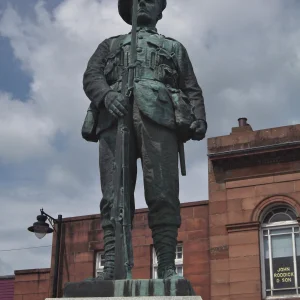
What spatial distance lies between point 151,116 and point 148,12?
4.60 feet

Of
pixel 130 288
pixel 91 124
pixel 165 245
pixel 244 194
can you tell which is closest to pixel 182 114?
pixel 91 124

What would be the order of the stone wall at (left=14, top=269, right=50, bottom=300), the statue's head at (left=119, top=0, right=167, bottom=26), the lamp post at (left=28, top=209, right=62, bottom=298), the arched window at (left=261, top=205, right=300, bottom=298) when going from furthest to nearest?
1. the stone wall at (left=14, top=269, right=50, bottom=300)
2. the arched window at (left=261, top=205, right=300, bottom=298)
3. the lamp post at (left=28, top=209, right=62, bottom=298)
4. the statue's head at (left=119, top=0, right=167, bottom=26)

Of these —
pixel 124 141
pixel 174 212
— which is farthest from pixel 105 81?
pixel 174 212

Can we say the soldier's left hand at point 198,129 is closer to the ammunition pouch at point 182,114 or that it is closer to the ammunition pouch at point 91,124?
the ammunition pouch at point 182,114

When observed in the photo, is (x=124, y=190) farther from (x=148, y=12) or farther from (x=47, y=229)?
(x=47, y=229)

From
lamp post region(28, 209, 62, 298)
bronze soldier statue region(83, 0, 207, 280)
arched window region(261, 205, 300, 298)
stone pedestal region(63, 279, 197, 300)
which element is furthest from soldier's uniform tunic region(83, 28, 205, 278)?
arched window region(261, 205, 300, 298)

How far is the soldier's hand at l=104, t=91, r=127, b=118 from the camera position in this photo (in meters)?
6.47

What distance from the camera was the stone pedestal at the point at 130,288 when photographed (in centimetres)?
574

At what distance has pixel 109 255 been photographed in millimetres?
6332

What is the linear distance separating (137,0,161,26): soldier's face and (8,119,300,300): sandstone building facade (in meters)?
15.3

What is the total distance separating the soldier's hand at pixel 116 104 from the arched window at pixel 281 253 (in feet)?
52.6

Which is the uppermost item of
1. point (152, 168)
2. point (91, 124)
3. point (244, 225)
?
point (244, 225)

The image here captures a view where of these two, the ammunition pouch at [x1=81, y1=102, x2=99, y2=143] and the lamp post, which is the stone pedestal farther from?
the lamp post

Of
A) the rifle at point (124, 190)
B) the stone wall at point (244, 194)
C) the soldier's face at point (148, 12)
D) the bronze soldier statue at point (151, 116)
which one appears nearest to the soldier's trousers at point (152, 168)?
the bronze soldier statue at point (151, 116)
